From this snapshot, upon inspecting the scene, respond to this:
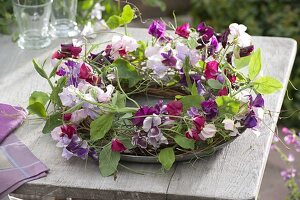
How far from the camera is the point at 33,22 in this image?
93.7 inches

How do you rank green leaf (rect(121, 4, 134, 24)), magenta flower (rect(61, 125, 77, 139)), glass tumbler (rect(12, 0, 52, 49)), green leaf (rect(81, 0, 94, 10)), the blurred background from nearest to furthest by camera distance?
magenta flower (rect(61, 125, 77, 139)), green leaf (rect(121, 4, 134, 24)), glass tumbler (rect(12, 0, 52, 49)), green leaf (rect(81, 0, 94, 10)), the blurred background

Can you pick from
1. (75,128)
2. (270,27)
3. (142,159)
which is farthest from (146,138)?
(270,27)

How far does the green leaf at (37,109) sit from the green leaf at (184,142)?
35 centimetres

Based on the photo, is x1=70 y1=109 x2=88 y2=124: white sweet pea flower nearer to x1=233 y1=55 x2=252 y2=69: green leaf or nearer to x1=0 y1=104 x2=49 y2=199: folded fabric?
x1=0 y1=104 x2=49 y2=199: folded fabric

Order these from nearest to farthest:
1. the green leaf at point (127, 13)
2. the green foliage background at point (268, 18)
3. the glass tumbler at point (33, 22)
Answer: the green leaf at point (127, 13)
the glass tumbler at point (33, 22)
the green foliage background at point (268, 18)

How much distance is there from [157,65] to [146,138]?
8.1 inches

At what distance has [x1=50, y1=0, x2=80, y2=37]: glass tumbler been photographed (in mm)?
2432

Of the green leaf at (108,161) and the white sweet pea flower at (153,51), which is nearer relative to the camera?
the green leaf at (108,161)

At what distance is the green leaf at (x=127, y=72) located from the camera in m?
1.88

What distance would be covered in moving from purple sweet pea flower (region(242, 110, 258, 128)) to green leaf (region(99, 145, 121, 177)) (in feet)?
0.94

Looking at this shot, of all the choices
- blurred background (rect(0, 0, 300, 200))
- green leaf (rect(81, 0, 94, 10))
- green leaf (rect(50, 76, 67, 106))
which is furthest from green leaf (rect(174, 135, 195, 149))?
blurred background (rect(0, 0, 300, 200))

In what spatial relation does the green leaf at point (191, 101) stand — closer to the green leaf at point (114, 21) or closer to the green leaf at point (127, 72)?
the green leaf at point (127, 72)

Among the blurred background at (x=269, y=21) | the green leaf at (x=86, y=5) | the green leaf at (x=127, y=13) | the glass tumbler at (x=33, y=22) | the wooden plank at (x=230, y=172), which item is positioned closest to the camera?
the wooden plank at (x=230, y=172)

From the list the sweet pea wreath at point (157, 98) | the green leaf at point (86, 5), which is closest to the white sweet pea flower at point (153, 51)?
the sweet pea wreath at point (157, 98)
